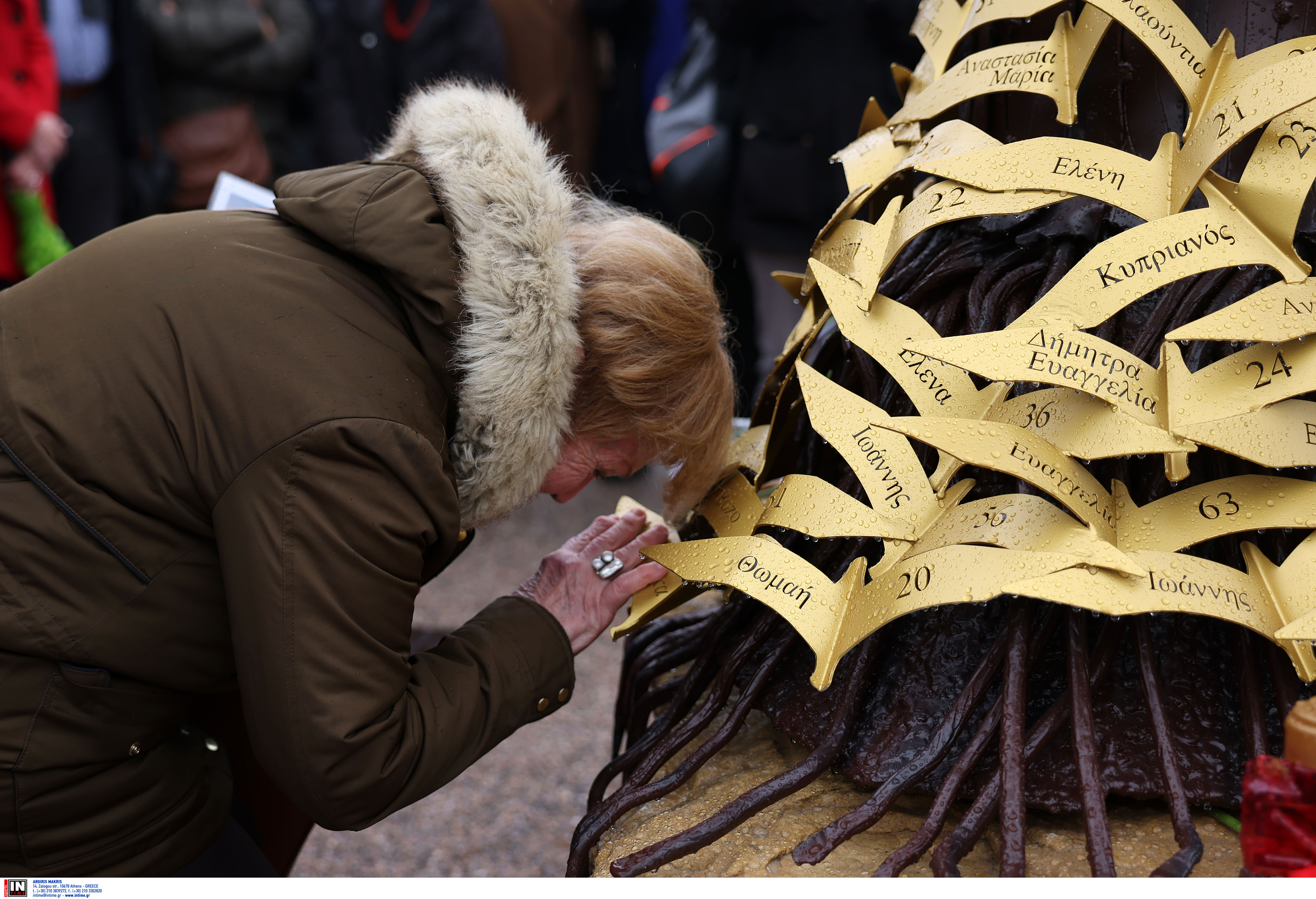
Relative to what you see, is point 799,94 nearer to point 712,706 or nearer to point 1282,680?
point 712,706

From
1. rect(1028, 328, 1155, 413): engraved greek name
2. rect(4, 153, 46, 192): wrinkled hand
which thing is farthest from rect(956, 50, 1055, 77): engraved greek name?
rect(4, 153, 46, 192): wrinkled hand

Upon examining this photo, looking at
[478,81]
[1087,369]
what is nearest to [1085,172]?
[1087,369]

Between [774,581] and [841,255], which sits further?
[841,255]

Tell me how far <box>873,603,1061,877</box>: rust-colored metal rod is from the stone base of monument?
4 centimetres

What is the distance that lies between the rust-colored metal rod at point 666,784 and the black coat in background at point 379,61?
7.96 ft

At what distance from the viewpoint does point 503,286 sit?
1.11 meters

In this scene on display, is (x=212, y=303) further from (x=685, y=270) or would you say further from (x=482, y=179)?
(x=685, y=270)

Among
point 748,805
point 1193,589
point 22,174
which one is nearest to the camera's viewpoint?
point 1193,589

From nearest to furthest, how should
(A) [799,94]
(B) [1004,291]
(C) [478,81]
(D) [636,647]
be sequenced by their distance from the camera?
(B) [1004,291]
(D) [636,647]
(A) [799,94]
(C) [478,81]

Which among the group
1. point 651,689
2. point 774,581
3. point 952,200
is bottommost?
point 651,689

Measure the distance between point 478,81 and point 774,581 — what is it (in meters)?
2.36

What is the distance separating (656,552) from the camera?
129 centimetres

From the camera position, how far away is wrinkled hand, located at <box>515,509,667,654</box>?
137cm
